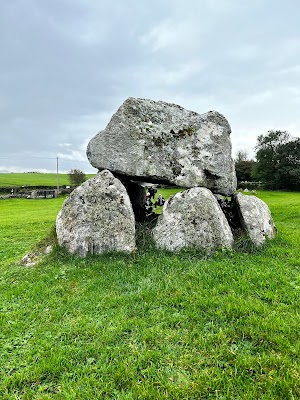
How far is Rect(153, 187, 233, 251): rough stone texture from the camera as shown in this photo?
860cm

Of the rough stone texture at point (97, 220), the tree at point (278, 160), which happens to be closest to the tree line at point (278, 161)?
the tree at point (278, 160)

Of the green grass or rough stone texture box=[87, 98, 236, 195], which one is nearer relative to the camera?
rough stone texture box=[87, 98, 236, 195]

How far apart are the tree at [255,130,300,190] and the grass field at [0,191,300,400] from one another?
5671 cm

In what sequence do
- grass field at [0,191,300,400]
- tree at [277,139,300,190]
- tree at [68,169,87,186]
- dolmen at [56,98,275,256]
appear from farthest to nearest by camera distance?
1. tree at [68,169,87,186]
2. tree at [277,139,300,190]
3. dolmen at [56,98,275,256]
4. grass field at [0,191,300,400]

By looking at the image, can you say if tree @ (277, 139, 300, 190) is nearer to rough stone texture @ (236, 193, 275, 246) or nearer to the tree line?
the tree line

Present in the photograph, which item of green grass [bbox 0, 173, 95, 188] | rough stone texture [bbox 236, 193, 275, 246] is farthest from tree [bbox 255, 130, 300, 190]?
green grass [bbox 0, 173, 95, 188]

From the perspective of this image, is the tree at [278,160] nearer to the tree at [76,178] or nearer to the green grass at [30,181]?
the tree at [76,178]

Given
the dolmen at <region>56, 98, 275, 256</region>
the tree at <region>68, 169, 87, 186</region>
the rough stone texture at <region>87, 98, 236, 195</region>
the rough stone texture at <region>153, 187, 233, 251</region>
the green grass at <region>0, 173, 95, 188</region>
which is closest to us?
the rough stone texture at <region>153, 187, 233, 251</region>

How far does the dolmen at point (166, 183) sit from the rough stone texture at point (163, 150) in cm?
3

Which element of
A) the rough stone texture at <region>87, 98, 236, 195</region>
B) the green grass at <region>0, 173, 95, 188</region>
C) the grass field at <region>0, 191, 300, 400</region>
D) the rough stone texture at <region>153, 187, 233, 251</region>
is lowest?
the grass field at <region>0, 191, 300, 400</region>

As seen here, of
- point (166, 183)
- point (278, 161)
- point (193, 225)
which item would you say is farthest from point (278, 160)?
point (193, 225)

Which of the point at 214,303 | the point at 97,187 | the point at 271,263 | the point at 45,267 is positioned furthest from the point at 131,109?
the point at 214,303

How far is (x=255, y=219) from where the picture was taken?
970 centimetres

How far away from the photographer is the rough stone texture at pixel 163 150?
10273mm
